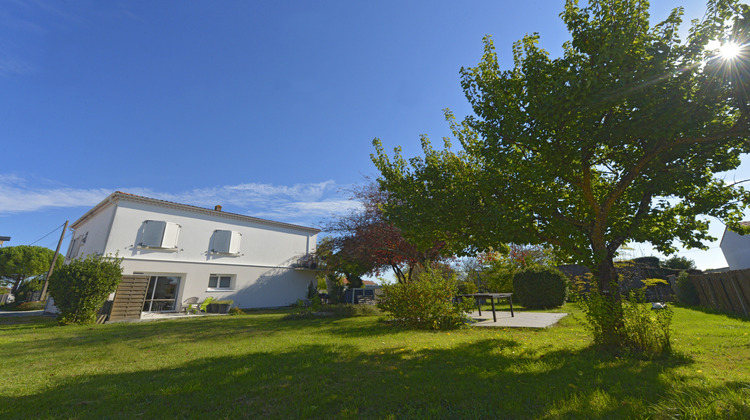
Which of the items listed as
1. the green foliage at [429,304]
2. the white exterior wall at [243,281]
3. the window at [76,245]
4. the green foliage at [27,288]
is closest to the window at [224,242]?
the white exterior wall at [243,281]

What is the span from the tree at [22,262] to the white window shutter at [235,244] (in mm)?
24505

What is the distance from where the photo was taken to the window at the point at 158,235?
1695 centimetres

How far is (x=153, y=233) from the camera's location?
1714cm

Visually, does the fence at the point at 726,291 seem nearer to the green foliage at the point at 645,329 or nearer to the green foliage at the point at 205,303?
the green foliage at the point at 645,329

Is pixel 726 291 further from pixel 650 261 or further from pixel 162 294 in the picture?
pixel 162 294

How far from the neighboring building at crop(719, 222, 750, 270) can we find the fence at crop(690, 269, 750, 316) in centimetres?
1751

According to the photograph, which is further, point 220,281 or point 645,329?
point 220,281

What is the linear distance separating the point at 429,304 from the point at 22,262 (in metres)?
42.1

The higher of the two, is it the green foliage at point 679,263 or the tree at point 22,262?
the tree at point 22,262

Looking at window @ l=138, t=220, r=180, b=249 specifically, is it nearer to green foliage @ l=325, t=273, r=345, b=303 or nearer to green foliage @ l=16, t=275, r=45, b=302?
green foliage @ l=325, t=273, r=345, b=303

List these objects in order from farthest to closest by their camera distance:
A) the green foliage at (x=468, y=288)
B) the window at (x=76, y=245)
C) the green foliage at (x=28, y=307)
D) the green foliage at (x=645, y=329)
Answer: the green foliage at (x=28, y=307) → the window at (x=76, y=245) → the green foliage at (x=468, y=288) → the green foliage at (x=645, y=329)

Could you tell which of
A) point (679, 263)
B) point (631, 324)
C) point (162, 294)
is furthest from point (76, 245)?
point (679, 263)

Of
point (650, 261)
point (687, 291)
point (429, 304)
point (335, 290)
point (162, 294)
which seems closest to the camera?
point (429, 304)

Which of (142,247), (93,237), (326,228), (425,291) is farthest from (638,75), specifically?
(93,237)
